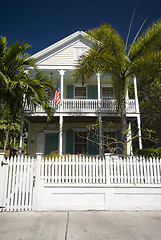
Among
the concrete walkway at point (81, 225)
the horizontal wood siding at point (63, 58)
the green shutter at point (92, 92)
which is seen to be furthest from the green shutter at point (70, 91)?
the concrete walkway at point (81, 225)

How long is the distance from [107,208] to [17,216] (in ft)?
7.46

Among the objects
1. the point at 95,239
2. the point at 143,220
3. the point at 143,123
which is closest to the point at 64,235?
the point at 95,239

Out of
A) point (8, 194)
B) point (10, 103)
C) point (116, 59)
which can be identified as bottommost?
point (8, 194)

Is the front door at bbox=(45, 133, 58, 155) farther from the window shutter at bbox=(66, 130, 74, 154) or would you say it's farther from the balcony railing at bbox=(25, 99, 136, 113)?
the balcony railing at bbox=(25, 99, 136, 113)

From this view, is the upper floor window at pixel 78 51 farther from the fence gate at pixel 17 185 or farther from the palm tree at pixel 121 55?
the fence gate at pixel 17 185

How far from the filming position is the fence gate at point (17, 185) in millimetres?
4359

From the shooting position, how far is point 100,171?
15.3 ft

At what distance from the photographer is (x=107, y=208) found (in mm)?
4453

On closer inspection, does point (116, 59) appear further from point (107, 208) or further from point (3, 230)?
point (3, 230)

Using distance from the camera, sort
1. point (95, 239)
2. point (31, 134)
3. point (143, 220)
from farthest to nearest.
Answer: point (31, 134) → point (143, 220) → point (95, 239)

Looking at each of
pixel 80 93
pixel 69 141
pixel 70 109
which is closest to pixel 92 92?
pixel 80 93

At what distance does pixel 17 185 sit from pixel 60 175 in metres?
1.13

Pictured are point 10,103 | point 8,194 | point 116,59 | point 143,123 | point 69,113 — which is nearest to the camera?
point 8,194

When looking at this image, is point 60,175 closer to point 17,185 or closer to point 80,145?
point 17,185
